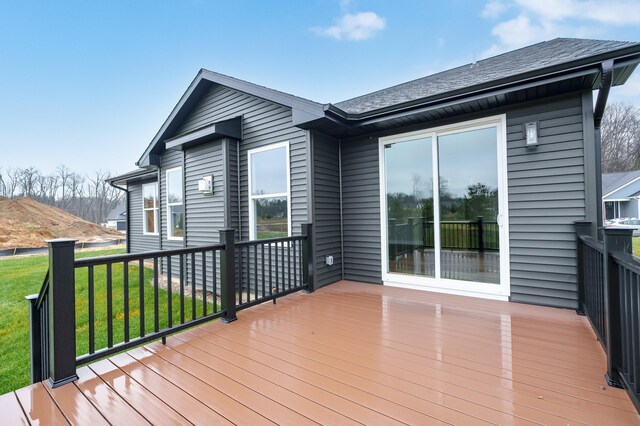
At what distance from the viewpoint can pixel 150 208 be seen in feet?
29.4

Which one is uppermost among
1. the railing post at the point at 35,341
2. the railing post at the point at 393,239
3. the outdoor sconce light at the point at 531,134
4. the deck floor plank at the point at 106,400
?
the outdoor sconce light at the point at 531,134

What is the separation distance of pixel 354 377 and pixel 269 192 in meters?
3.58

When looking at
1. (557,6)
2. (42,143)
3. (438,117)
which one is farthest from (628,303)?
(42,143)

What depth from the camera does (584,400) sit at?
169 cm

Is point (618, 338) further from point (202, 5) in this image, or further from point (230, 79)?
point (202, 5)

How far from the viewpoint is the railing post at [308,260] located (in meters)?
4.25

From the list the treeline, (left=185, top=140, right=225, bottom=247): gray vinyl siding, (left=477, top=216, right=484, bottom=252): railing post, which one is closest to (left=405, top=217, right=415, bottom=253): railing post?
(left=477, top=216, right=484, bottom=252): railing post

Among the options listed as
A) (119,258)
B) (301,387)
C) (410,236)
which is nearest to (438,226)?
(410,236)

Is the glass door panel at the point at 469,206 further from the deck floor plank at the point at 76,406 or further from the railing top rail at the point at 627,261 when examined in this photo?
the deck floor plank at the point at 76,406

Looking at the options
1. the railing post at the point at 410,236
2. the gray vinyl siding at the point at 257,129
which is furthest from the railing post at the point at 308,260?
the railing post at the point at 410,236

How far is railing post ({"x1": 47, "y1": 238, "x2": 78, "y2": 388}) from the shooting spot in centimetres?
192

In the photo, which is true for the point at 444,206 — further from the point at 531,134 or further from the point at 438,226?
the point at 531,134

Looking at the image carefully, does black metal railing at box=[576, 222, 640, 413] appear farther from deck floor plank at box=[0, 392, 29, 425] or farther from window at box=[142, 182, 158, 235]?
window at box=[142, 182, 158, 235]

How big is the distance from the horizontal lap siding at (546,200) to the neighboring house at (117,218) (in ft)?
105
